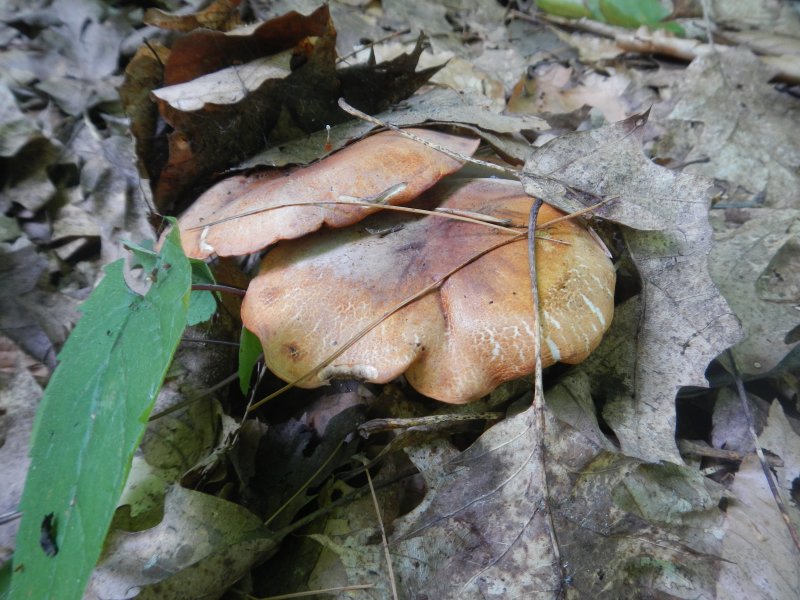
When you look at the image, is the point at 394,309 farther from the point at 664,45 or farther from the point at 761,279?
the point at 664,45

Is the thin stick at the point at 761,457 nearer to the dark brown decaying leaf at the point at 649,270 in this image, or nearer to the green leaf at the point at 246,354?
the dark brown decaying leaf at the point at 649,270

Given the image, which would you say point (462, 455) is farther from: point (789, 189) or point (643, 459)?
point (789, 189)

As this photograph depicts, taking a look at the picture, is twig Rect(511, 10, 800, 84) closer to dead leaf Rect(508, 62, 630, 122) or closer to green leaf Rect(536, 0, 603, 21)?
green leaf Rect(536, 0, 603, 21)

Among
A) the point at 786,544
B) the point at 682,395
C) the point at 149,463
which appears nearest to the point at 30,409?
the point at 149,463

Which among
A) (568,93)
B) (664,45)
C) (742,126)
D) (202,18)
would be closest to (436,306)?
(202,18)

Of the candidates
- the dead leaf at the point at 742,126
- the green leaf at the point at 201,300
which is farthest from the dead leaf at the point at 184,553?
the dead leaf at the point at 742,126
